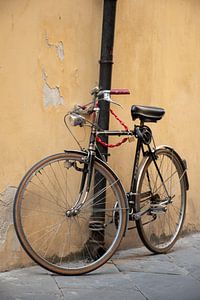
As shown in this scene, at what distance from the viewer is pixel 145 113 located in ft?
16.9

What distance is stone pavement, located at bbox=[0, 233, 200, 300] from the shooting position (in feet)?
13.9

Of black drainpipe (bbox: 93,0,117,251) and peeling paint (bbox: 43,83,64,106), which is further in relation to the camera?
black drainpipe (bbox: 93,0,117,251)

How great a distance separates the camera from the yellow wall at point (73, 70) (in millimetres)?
4621

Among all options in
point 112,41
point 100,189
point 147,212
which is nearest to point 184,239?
point 147,212

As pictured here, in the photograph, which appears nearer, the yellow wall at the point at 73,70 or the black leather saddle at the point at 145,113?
the yellow wall at the point at 73,70

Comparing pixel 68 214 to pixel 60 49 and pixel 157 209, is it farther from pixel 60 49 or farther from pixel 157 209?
pixel 60 49

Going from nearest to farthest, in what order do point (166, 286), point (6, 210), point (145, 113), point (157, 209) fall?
point (166, 286) → point (6, 210) → point (145, 113) → point (157, 209)

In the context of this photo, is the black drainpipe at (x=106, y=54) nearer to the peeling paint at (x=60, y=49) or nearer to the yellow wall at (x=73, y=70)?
the yellow wall at (x=73, y=70)

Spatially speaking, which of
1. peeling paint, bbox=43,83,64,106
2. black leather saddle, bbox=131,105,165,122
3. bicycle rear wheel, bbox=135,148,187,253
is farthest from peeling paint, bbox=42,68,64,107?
bicycle rear wheel, bbox=135,148,187,253

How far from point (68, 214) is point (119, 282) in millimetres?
708

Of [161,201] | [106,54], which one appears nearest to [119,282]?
[161,201]

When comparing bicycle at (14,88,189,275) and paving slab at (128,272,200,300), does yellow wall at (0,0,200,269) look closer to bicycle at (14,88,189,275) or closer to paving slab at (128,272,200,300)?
bicycle at (14,88,189,275)

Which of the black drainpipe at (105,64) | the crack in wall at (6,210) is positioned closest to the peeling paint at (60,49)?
the black drainpipe at (105,64)

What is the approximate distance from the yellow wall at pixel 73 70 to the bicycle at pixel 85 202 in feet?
0.68
